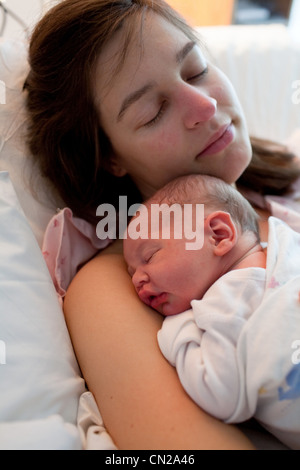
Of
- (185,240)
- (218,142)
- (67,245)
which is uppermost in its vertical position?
(218,142)

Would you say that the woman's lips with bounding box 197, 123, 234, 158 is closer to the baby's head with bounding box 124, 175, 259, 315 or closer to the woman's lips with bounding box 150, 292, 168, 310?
the baby's head with bounding box 124, 175, 259, 315

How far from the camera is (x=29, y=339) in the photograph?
32.8 inches

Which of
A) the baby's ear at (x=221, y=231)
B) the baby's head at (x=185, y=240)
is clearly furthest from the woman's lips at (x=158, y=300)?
the baby's ear at (x=221, y=231)

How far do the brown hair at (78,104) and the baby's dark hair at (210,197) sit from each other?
0.28 metres

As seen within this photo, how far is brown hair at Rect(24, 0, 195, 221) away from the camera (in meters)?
1.00

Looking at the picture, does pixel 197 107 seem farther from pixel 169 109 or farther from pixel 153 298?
pixel 153 298

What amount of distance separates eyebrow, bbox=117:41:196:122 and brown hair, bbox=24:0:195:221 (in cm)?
9

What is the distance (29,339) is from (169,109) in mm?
600

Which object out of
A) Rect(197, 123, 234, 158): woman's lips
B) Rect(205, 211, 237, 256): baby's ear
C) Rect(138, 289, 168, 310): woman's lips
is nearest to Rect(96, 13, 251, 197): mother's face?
Answer: Rect(197, 123, 234, 158): woman's lips

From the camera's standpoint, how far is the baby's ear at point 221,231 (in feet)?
2.88

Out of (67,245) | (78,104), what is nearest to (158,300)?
(67,245)

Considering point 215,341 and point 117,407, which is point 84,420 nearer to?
point 117,407

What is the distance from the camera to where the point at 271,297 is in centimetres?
78
